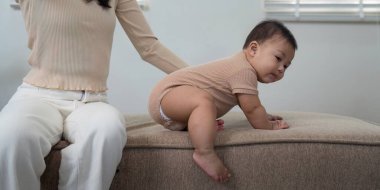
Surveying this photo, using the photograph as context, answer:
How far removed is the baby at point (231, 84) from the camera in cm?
91

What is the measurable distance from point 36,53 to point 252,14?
3.30 feet

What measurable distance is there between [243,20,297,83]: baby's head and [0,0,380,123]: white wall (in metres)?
0.70

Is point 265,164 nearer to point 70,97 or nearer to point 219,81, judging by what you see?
point 219,81

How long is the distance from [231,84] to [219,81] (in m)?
0.03

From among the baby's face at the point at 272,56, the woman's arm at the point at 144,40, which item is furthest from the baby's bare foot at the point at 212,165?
the woman's arm at the point at 144,40

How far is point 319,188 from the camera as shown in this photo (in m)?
0.81

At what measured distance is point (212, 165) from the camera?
0.78m

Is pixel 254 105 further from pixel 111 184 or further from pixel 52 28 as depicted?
pixel 52 28

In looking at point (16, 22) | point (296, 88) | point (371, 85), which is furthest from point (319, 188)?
point (16, 22)

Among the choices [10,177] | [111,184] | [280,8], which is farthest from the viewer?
[280,8]

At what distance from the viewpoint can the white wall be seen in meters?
1.65

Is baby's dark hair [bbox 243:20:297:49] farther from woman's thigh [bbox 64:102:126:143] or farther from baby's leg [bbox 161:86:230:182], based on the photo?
woman's thigh [bbox 64:102:126:143]

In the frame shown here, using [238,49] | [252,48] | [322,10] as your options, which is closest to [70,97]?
[252,48]

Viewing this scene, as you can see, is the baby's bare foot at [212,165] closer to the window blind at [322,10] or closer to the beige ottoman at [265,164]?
the beige ottoman at [265,164]
